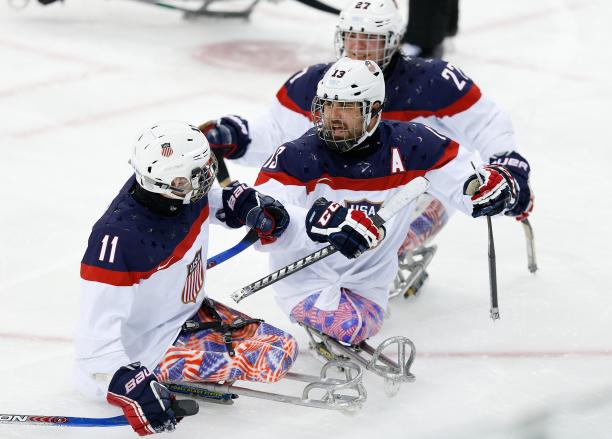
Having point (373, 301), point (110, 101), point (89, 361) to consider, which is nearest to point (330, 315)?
point (373, 301)

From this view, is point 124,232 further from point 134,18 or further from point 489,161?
point 134,18

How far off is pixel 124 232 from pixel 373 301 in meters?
0.95

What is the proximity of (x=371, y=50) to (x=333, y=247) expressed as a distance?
960mm

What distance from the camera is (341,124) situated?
127 inches

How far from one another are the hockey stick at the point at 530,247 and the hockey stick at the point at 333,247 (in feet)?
3.22

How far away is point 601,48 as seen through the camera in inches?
288

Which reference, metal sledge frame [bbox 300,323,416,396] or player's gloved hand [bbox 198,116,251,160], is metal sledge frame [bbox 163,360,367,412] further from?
player's gloved hand [bbox 198,116,251,160]

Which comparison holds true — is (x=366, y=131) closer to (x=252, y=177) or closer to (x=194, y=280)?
(x=194, y=280)

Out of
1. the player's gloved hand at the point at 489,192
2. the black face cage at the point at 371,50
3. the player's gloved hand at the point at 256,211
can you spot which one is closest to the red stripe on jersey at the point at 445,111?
the black face cage at the point at 371,50

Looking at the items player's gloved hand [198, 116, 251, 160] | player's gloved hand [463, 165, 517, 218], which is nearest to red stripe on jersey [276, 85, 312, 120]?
player's gloved hand [198, 116, 251, 160]

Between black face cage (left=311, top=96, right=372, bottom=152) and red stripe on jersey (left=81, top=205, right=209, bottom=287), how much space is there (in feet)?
1.46

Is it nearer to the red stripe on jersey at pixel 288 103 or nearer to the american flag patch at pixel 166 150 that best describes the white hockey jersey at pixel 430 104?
the red stripe on jersey at pixel 288 103

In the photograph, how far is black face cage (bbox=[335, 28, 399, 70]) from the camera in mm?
3869

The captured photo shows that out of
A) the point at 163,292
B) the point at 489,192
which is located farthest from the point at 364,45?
the point at 163,292
